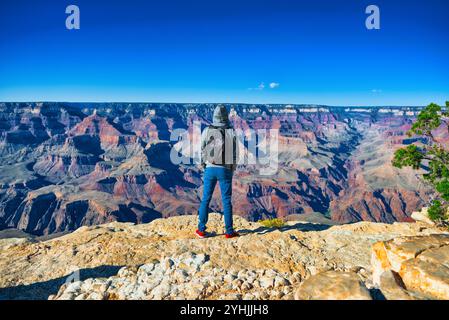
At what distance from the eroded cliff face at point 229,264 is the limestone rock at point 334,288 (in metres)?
0.01

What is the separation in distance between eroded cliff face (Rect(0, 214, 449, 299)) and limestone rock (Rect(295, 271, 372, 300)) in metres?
0.01

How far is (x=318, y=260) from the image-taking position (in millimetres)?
6367

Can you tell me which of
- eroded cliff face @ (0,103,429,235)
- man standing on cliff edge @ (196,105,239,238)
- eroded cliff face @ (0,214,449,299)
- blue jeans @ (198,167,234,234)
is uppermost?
man standing on cliff edge @ (196,105,239,238)

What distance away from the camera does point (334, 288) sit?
11.5 ft

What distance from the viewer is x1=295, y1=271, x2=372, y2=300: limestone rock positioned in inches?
131

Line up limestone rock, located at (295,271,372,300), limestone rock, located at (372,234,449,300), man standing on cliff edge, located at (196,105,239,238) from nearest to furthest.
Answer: limestone rock, located at (295,271,372,300)
limestone rock, located at (372,234,449,300)
man standing on cliff edge, located at (196,105,239,238)

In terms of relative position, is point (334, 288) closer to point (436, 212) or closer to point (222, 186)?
point (222, 186)

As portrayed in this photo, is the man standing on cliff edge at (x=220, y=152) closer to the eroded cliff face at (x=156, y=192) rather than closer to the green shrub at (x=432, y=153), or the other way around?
the green shrub at (x=432, y=153)

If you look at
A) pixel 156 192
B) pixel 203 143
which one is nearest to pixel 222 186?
pixel 203 143

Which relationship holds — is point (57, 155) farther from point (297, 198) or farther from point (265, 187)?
point (297, 198)

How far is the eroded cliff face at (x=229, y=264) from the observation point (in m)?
3.92

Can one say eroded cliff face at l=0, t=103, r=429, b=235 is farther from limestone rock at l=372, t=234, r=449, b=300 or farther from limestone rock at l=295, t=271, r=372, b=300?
Answer: limestone rock at l=295, t=271, r=372, b=300

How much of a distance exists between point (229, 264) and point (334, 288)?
2.82 m

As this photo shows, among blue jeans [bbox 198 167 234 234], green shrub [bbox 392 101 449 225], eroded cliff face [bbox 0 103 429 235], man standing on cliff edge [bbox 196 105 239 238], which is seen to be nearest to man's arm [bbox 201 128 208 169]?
man standing on cliff edge [bbox 196 105 239 238]
